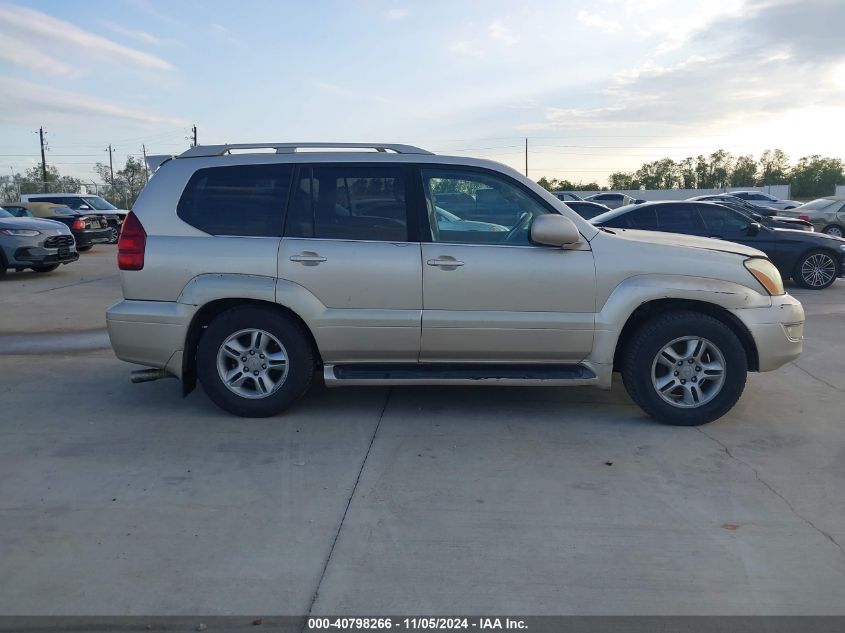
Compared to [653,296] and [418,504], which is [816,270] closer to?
[653,296]

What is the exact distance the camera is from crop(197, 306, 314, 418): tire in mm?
5184

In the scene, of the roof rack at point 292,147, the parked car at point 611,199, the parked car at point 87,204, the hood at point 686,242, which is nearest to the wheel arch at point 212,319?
the roof rack at point 292,147

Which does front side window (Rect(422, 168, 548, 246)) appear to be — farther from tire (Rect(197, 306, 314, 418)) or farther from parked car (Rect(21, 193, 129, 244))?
parked car (Rect(21, 193, 129, 244))

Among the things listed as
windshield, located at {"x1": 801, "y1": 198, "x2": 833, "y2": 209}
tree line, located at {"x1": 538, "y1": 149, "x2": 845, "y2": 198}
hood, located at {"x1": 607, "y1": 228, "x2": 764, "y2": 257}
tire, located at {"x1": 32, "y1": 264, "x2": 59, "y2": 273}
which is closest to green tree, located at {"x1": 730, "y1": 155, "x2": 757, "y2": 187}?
tree line, located at {"x1": 538, "y1": 149, "x2": 845, "y2": 198}

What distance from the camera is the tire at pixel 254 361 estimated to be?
5.18 metres

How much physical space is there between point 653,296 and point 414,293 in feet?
5.46

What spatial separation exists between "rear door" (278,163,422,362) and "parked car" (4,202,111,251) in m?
15.5

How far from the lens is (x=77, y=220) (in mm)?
18734

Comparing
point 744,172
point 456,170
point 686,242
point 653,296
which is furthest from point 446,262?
point 744,172

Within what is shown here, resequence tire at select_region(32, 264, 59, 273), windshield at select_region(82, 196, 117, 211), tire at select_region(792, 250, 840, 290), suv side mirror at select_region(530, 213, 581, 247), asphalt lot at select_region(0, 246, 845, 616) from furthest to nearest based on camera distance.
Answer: windshield at select_region(82, 196, 117, 211)
tire at select_region(32, 264, 59, 273)
tire at select_region(792, 250, 840, 290)
suv side mirror at select_region(530, 213, 581, 247)
asphalt lot at select_region(0, 246, 845, 616)

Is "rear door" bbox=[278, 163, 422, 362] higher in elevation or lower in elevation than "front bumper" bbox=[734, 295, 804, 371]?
higher

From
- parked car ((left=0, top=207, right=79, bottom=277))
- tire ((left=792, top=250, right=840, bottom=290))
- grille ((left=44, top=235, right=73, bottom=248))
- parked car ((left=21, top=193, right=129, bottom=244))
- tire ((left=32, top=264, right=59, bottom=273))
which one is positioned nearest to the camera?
tire ((left=792, top=250, right=840, bottom=290))

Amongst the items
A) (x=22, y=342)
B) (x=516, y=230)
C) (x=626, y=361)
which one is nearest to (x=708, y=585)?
(x=626, y=361)

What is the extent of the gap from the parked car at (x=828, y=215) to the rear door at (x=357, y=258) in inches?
750
